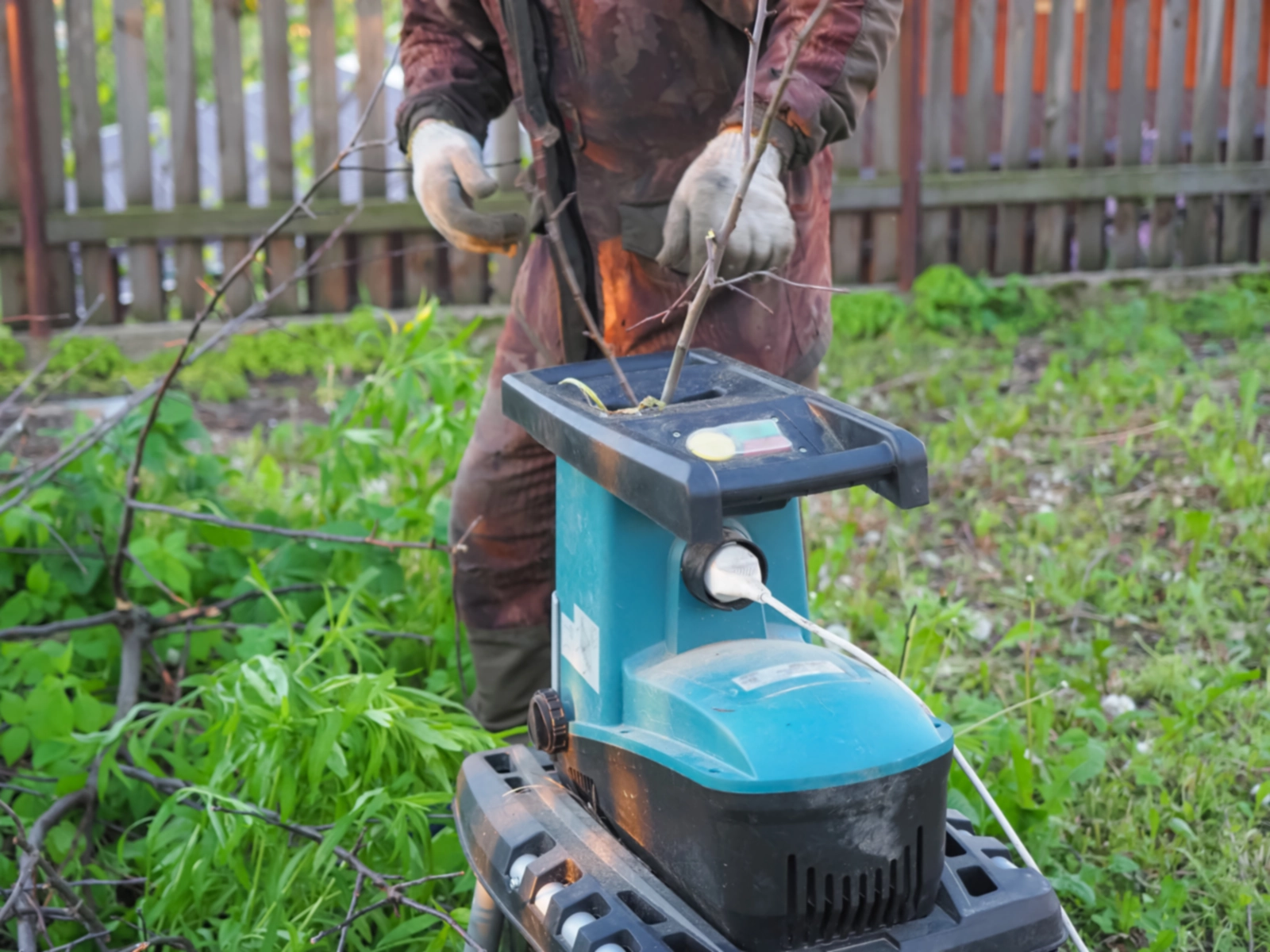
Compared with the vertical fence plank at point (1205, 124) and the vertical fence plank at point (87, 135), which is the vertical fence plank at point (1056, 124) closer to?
the vertical fence plank at point (1205, 124)

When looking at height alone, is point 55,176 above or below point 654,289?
above

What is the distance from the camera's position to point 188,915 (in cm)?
184

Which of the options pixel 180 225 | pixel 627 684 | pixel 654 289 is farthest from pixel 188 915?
pixel 180 225

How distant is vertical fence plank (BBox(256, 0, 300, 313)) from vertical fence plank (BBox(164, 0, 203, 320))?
0.27 metres

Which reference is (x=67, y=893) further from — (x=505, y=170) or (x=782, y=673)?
(x=505, y=170)

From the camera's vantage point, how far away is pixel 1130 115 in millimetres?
5754

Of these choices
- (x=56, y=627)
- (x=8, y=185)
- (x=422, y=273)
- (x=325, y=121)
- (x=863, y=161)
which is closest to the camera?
(x=56, y=627)

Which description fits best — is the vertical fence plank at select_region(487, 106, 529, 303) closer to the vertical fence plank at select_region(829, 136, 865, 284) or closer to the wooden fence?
the wooden fence

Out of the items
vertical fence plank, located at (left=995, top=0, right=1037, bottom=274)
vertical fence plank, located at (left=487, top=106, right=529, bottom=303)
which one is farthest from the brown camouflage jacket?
vertical fence plank, located at (left=995, top=0, right=1037, bottom=274)

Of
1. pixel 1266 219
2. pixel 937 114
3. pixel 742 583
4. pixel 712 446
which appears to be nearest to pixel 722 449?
pixel 712 446

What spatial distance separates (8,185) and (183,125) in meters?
0.69

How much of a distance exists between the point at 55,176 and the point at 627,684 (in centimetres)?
449

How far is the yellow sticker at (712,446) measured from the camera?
1.20 m

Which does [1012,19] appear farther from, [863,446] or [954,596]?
[863,446]
